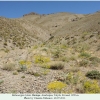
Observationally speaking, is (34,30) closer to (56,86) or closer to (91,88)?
(56,86)

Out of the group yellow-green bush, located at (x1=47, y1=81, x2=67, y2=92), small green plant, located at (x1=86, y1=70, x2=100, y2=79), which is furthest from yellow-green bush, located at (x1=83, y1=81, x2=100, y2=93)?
small green plant, located at (x1=86, y1=70, x2=100, y2=79)

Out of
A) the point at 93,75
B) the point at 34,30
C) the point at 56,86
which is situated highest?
the point at 34,30

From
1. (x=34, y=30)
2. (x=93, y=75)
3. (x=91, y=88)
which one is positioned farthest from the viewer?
(x=34, y=30)

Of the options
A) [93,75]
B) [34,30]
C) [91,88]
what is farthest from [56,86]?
[34,30]

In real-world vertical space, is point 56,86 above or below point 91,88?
above

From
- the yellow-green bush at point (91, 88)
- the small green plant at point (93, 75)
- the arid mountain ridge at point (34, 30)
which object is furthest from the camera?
the arid mountain ridge at point (34, 30)

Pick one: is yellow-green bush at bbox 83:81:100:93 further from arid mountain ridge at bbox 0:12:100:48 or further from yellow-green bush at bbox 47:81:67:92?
arid mountain ridge at bbox 0:12:100:48

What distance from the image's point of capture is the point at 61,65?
14305 mm

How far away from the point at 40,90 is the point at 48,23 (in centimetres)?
6797

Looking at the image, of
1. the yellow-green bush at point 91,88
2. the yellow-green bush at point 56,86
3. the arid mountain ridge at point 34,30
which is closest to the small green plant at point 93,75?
the yellow-green bush at point 91,88

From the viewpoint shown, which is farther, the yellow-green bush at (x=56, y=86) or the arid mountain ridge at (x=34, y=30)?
the arid mountain ridge at (x=34, y=30)

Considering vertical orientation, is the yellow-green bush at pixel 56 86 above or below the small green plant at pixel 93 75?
below

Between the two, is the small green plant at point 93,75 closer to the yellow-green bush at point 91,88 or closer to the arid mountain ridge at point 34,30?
the yellow-green bush at point 91,88

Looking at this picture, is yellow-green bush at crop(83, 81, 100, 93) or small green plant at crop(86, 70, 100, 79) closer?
yellow-green bush at crop(83, 81, 100, 93)
